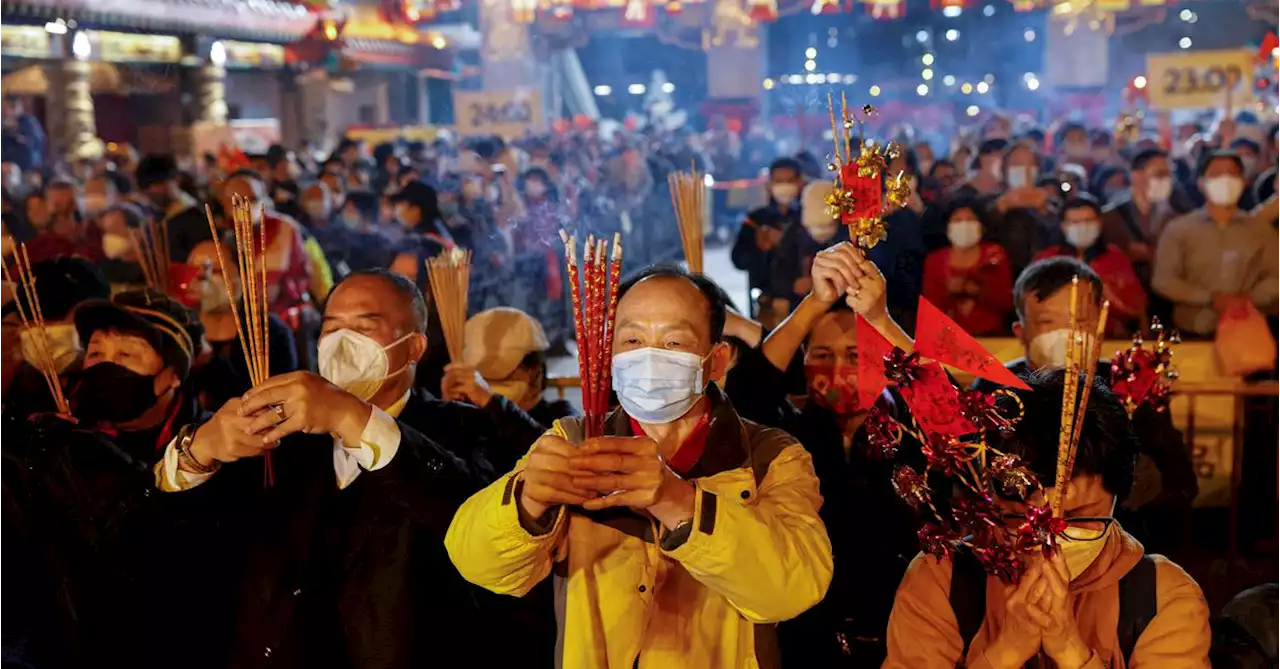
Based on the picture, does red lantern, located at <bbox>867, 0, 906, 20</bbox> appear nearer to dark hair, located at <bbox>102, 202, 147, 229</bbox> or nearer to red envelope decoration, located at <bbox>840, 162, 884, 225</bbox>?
dark hair, located at <bbox>102, 202, 147, 229</bbox>

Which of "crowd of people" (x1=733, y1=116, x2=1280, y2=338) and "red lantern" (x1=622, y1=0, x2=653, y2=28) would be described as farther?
"red lantern" (x1=622, y1=0, x2=653, y2=28)

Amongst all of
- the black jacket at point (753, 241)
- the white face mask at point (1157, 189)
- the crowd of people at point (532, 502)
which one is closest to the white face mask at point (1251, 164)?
the white face mask at point (1157, 189)

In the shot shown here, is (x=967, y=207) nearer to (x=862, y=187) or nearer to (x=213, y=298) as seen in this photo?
(x=213, y=298)

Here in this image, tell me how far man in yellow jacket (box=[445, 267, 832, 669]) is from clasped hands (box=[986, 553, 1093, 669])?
0.29m

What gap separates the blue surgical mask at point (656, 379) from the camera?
2160mm

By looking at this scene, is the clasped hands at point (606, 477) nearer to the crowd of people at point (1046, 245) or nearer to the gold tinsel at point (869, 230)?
the gold tinsel at point (869, 230)

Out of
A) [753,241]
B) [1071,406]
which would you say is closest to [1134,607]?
[1071,406]

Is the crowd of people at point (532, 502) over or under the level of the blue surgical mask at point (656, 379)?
under

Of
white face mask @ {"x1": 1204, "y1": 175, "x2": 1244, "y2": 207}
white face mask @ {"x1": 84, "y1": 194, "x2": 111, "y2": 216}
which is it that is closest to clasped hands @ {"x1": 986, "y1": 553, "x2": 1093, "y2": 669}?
white face mask @ {"x1": 1204, "y1": 175, "x2": 1244, "y2": 207}

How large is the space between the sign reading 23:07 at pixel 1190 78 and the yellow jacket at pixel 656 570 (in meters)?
12.1

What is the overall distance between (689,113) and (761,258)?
84.7 ft

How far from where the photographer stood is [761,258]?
7.68m

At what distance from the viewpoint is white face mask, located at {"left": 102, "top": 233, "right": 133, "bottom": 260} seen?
7.52 meters

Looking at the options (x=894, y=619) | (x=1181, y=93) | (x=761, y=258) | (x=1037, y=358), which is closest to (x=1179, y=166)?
(x=1181, y=93)
